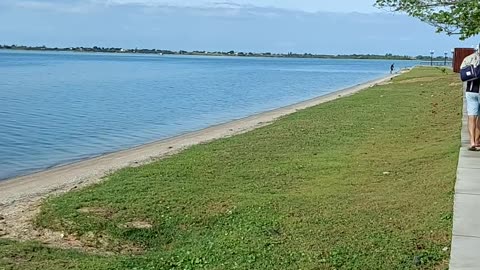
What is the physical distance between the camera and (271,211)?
7.59 metres

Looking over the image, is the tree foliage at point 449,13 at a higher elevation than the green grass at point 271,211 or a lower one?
higher

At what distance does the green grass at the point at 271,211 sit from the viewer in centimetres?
585

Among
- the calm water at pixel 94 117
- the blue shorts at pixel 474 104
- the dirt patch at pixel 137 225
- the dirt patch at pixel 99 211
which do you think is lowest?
the calm water at pixel 94 117

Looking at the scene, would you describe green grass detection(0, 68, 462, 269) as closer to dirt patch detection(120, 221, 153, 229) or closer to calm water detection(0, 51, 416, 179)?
dirt patch detection(120, 221, 153, 229)

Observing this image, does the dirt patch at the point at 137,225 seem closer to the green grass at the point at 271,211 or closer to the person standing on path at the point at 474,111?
the green grass at the point at 271,211

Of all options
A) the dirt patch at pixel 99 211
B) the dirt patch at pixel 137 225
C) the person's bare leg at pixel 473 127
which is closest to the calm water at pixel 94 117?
the dirt patch at pixel 99 211

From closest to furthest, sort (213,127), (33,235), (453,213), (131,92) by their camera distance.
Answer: (453,213) < (33,235) < (213,127) < (131,92)

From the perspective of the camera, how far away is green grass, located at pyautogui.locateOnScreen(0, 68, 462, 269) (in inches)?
230

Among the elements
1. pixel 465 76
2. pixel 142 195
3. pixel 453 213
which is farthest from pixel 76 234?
pixel 465 76

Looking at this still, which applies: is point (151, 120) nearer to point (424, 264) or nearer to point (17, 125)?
point (17, 125)

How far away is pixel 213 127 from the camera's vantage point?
81.7 ft

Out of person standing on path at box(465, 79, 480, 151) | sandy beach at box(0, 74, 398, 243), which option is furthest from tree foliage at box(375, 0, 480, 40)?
sandy beach at box(0, 74, 398, 243)

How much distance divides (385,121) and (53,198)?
10668 millimetres

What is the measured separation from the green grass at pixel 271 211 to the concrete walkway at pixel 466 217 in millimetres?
200
